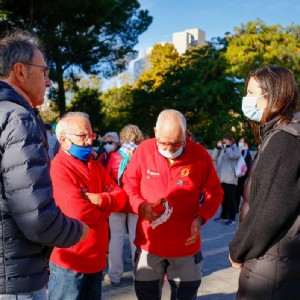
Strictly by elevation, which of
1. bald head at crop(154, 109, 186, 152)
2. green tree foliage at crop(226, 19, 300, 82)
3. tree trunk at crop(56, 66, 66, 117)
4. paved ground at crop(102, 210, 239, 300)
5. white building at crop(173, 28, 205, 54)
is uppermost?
white building at crop(173, 28, 205, 54)

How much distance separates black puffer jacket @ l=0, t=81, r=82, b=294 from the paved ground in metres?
2.79

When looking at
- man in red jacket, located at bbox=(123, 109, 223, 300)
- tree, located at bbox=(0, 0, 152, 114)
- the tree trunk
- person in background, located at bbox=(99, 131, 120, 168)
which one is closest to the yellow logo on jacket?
man in red jacket, located at bbox=(123, 109, 223, 300)

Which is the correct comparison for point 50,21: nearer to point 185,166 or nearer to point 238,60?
point 238,60

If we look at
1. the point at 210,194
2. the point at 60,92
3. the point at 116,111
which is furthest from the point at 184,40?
the point at 210,194

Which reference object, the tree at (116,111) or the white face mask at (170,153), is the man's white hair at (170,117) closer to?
the white face mask at (170,153)

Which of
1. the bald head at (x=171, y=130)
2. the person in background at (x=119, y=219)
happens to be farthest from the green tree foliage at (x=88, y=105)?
the bald head at (x=171, y=130)

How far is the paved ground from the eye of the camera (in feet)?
14.7

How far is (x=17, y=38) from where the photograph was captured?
2.01 m

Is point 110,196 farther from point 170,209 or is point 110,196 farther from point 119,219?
point 119,219

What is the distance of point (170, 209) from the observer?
294cm

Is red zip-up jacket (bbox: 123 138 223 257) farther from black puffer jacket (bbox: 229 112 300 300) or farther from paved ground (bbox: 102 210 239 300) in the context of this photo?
paved ground (bbox: 102 210 239 300)

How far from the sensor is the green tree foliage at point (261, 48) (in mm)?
24286

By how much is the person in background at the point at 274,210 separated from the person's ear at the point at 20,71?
48.3 inches

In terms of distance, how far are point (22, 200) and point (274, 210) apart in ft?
3.86
